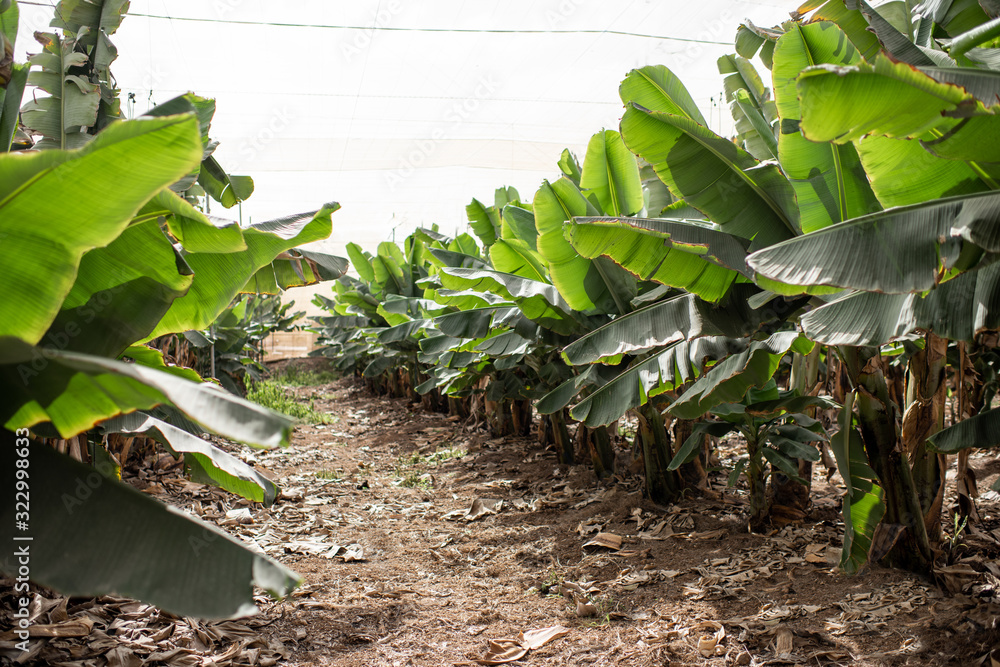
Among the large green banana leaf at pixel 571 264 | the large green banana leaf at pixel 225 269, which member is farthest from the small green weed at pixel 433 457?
the large green banana leaf at pixel 225 269

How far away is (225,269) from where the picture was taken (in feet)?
8.31

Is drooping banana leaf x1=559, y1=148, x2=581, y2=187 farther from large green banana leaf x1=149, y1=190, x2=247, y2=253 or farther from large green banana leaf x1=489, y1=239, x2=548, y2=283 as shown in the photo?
large green banana leaf x1=149, y1=190, x2=247, y2=253

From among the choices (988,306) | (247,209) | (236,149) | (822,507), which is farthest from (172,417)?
(247,209)

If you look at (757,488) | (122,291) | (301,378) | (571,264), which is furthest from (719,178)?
(301,378)

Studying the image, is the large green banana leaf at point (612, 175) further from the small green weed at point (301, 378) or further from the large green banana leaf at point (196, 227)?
the small green weed at point (301, 378)

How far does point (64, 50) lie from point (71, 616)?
9.99ft

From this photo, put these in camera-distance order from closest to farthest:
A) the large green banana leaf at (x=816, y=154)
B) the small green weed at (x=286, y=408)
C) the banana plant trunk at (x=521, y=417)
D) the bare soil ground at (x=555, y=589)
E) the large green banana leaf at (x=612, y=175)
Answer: the large green banana leaf at (x=816, y=154)
the bare soil ground at (x=555, y=589)
the large green banana leaf at (x=612, y=175)
the banana plant trunk at (x=521, y=417)
the small green weed at (x=286, y=408)

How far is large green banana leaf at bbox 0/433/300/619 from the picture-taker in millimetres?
1302

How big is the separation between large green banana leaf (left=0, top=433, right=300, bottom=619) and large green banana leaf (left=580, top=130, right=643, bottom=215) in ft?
12.2

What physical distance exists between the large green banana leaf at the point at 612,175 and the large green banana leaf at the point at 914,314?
2263mm

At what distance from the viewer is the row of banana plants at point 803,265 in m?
2.01

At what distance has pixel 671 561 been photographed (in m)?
3.95

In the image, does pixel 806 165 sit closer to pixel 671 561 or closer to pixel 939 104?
pixel 939 104

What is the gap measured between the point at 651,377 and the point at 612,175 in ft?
5.72
